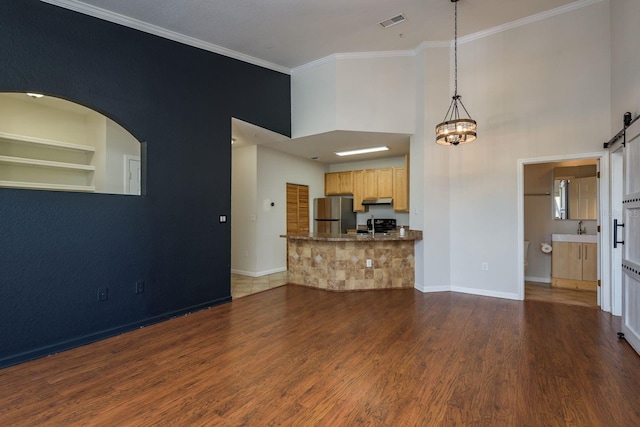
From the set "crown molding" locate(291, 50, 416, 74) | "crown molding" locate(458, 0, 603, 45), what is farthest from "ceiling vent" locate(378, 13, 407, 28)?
"crown molding" locate(458, 0, 603, 45)

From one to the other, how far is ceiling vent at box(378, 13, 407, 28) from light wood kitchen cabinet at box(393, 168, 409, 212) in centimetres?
315

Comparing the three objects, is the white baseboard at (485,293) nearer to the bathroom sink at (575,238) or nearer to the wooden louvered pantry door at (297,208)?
the bathroom sink at (575,238)

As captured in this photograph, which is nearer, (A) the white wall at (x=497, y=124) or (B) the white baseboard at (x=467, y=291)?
(A) the white wall at (x=497, y=124)

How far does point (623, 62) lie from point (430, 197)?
2.61 meters

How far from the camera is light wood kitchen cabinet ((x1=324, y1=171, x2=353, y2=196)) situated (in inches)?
295

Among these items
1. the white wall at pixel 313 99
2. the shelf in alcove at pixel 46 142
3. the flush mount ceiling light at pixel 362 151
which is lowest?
the shelf in alcove at pixel 46 142

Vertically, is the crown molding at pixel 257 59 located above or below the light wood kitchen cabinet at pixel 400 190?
above

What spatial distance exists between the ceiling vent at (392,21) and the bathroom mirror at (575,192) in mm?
3854

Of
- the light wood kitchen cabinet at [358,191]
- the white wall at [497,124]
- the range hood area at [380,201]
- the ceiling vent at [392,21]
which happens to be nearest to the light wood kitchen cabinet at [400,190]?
the range hood area at [380,201]

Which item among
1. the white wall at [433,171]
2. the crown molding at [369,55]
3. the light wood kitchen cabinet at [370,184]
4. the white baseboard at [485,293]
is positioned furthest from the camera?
the light wood kitchen cabinet at [370,184]

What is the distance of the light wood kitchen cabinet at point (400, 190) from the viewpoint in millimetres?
6684

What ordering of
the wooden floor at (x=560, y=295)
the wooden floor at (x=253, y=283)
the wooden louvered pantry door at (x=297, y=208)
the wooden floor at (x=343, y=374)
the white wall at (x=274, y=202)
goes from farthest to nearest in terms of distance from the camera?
1. the wooden louvered pantry door at (x=297, y=208)
2. the white wall at (x=274, y=202)
3. the wooden floor at (x=253, y=283)
4. the wooden floor at (x=560, y=295)
5. the wooden floor at (x=343, y=374)

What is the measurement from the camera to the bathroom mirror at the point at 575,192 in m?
5.16

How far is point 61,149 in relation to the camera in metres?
4.32
